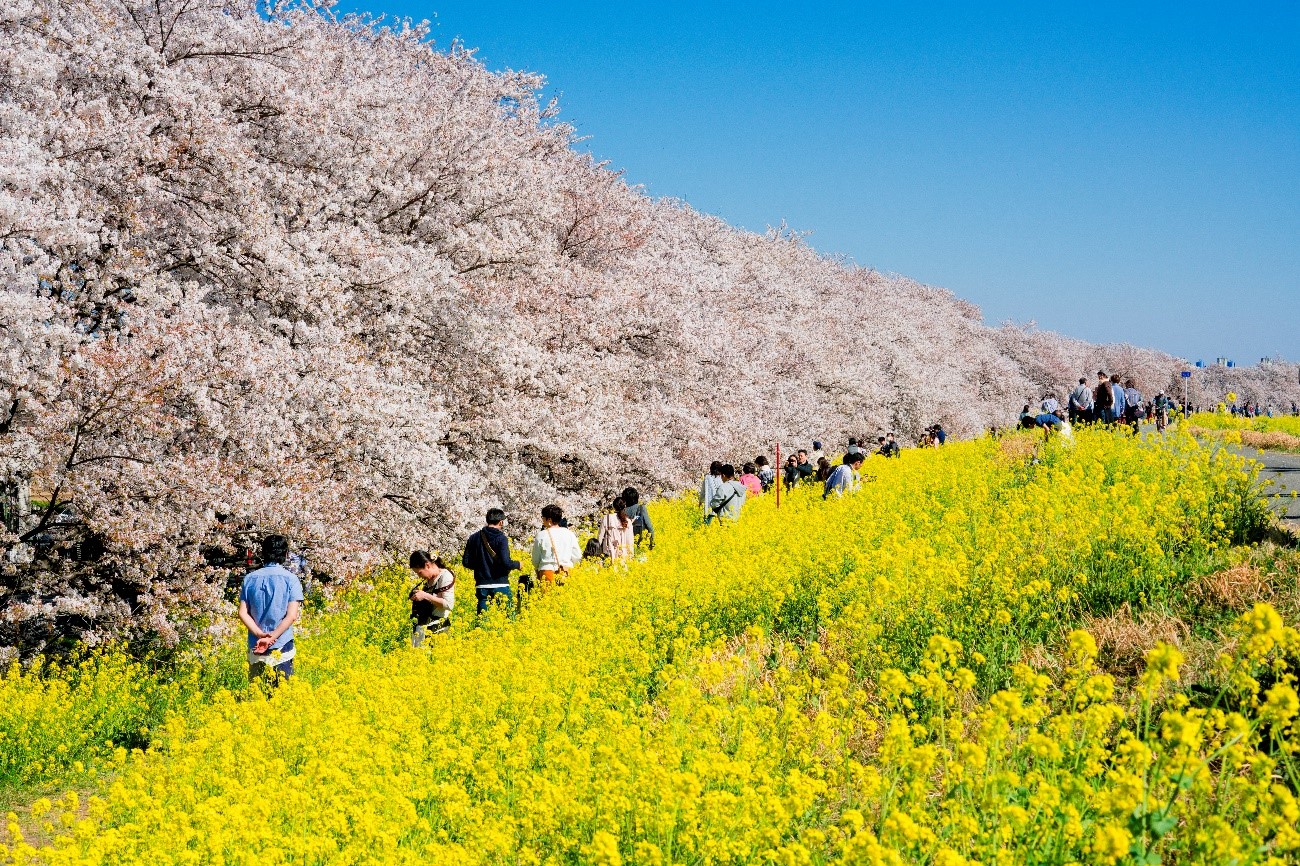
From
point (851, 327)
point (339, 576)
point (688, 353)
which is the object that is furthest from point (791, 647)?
point (851, 327)

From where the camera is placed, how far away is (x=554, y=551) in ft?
35.0

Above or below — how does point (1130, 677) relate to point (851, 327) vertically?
below

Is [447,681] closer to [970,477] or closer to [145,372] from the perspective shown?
[145,372]

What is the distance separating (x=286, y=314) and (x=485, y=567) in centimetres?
529

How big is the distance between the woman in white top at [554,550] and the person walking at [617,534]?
1212mm

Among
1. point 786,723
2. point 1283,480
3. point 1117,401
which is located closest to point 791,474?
point 1117,401

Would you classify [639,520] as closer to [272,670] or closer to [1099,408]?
[272,670]

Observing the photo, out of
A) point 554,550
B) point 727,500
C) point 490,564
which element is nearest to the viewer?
point 490,564

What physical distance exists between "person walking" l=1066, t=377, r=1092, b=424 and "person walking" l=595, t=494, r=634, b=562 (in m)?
12.4

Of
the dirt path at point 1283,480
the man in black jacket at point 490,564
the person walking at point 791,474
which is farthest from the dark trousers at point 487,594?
the person walking at point 791,474

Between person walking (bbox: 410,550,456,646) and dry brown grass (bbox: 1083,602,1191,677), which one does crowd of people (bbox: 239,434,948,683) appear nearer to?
person walking (bbox: 410,550,456,646)

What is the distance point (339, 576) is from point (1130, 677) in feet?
28.2

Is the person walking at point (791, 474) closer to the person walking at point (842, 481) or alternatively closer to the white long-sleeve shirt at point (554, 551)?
the person walking at point (842, 481)

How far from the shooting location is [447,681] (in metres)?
7.05
